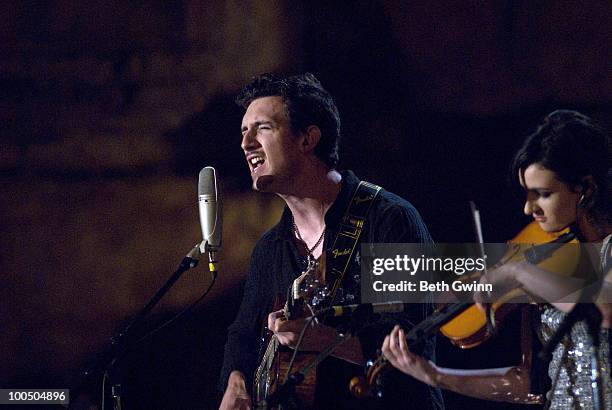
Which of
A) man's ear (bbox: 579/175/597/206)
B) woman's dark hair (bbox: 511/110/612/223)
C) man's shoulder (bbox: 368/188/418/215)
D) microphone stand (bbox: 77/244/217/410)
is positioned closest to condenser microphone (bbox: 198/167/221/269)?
microphone stand (bbox: 77/244/217/410)

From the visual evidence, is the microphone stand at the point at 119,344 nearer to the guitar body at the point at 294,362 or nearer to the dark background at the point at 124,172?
the guitar body at the point at 294,362

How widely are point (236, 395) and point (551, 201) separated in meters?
1.33

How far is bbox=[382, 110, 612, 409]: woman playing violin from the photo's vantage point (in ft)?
6.74

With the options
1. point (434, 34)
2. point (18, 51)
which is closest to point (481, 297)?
point (434, 34)

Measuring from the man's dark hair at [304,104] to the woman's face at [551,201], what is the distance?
0.97 metres

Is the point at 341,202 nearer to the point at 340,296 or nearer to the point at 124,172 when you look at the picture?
the point at 340,296

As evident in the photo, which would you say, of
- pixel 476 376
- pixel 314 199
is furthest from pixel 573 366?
pixel 314 199

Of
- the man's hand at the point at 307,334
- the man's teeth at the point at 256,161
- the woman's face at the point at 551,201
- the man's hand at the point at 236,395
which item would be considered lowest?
the man's hand at the point at 236,395

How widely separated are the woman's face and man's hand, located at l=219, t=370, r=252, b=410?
123 centimetres

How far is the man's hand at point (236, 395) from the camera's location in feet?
8.66

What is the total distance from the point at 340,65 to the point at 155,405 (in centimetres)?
186

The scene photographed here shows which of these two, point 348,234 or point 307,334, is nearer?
point 307,334

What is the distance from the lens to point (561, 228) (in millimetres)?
2088

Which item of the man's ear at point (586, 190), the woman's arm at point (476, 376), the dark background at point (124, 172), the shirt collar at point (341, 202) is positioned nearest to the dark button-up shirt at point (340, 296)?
the shirt collar at point (341, 202)
